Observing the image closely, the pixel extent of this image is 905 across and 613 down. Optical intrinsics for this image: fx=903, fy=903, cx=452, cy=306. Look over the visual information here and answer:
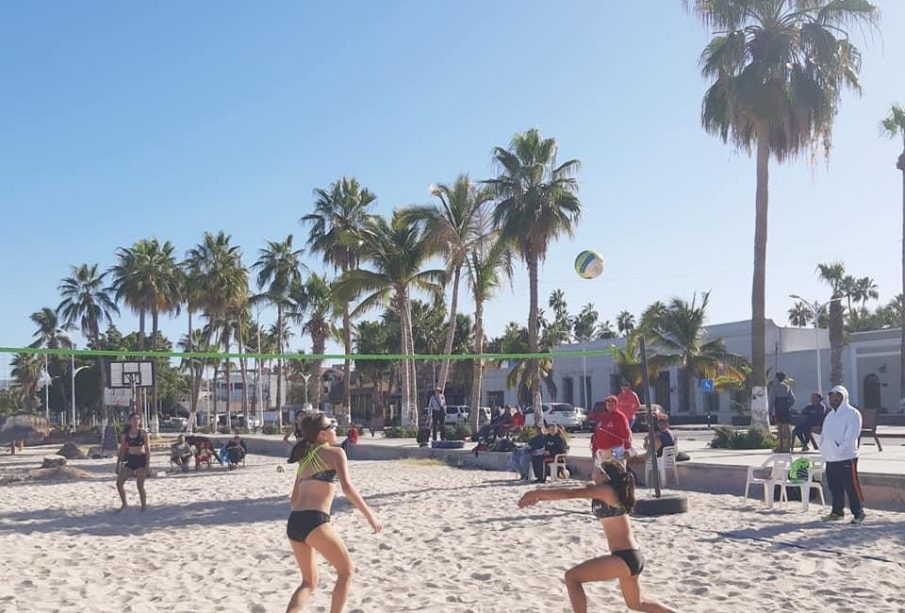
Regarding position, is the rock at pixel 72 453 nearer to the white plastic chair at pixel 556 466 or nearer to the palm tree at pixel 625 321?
the white plastic chair at pixel 556 466

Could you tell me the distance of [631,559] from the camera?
4980 mm

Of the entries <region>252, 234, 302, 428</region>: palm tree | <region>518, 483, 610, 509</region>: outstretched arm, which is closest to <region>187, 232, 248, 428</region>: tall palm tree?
<region>252, 234, 302, 428</region>: palm tree

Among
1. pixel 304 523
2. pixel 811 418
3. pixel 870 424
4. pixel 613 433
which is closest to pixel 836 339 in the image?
pixel 870 424

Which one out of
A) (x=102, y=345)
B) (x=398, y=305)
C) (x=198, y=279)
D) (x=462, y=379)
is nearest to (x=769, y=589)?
(x=398, y=305)

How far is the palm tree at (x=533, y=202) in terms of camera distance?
86.6 feet

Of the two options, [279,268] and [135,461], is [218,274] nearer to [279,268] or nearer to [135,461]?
[279,268]

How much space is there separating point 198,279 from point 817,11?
3572cm

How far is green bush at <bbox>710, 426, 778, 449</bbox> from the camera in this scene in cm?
1891

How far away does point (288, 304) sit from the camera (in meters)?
49.5

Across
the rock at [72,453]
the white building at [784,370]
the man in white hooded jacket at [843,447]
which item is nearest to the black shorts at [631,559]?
the man in white hooded jacket at [843,447]

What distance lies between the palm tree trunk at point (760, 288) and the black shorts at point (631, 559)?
15.9 meters

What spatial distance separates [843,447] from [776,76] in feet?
40.1

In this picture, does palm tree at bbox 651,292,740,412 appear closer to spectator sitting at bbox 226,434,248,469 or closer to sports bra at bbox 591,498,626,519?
spectator sitting at bbox 226,434,248,469

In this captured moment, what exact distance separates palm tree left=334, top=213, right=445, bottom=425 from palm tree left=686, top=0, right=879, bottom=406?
1334 centimetres
